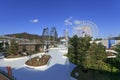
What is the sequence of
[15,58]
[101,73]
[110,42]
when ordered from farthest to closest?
[110,42] → [15,58] → [101,73]

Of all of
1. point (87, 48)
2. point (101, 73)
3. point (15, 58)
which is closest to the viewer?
point (101, 73)

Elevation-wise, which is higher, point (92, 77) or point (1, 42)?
point (1, 42)

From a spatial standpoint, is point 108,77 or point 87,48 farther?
point 87,48

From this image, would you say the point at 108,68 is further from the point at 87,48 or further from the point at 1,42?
the point at 1,42

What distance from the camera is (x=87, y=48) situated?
19.8 metres

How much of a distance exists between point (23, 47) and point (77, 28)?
17.4 m

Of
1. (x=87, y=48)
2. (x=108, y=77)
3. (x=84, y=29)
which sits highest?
(x=84, y=29)

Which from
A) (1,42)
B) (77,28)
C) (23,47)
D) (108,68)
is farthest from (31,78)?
(1,42)

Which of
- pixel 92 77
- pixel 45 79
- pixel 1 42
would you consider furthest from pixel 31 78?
pixel 1 42

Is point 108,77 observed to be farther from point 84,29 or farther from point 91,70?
point 84,29

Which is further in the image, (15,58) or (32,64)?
(15,58)

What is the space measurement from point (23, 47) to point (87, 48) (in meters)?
25.7

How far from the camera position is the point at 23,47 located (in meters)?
42.7

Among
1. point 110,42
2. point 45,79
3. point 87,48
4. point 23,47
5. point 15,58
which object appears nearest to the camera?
point 45,79
